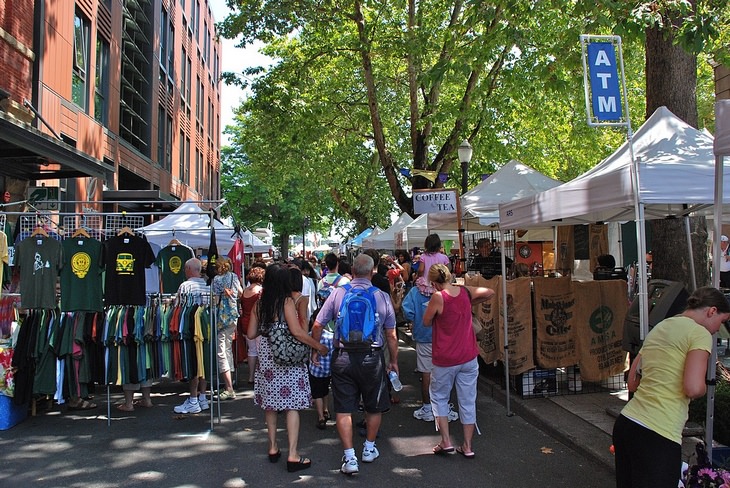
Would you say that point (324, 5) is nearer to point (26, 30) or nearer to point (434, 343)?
point (26, 30)

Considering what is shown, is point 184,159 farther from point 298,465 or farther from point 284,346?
point 298,465

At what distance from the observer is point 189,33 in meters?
30.0

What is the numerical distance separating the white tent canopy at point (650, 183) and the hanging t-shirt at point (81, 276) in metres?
4.67

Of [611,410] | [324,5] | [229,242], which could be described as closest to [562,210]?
[611,410]

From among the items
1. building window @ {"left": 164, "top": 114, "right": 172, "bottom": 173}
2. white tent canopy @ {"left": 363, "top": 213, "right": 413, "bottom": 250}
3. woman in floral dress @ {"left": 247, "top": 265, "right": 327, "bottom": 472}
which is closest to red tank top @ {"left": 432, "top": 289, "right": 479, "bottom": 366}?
woman in floral dress @ {"left": 247, "top": 265, "right": 327, "bottom": 472}

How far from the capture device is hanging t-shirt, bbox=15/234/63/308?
6.15 metres

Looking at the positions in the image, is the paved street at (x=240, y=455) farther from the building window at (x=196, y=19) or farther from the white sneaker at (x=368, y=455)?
the building window at (x=196, y=19)

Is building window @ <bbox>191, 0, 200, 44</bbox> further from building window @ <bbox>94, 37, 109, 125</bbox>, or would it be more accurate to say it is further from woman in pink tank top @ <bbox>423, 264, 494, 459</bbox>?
woman in pink tank top @ <bbox>423, 264, 494, 459</bbox>

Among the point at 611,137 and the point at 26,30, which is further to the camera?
the point at 611,137

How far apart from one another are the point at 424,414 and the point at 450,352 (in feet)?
5.60

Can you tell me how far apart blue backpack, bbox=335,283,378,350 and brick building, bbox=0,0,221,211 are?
3535mm

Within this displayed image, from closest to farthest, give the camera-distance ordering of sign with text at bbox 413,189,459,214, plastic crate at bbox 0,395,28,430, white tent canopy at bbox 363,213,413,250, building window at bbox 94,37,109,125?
plastic crate at bbox 0,395,28,430, sign with text at bbox 413,189,459,214, building window at bbox 94,37,109,125, white tent canopy at bbox 363,213,413,250

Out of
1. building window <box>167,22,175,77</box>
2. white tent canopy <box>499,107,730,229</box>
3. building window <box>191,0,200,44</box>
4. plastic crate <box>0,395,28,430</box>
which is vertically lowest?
plastic crate <box>0,395,28,430</box>

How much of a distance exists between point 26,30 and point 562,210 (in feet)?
37.8
